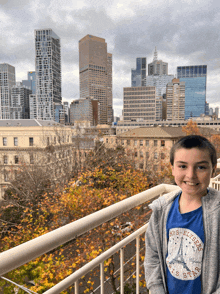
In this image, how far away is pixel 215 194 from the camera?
3.56ft

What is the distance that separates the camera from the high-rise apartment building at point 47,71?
467ft

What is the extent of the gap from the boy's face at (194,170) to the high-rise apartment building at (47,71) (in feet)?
518

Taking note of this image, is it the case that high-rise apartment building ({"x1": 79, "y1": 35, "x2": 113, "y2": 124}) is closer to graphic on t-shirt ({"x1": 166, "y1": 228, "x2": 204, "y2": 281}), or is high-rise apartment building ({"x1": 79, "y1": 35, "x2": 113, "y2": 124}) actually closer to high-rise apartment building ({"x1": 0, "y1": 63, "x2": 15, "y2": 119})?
high-rise apartment building ({"x1": 0, "y1": 63, "x2": 15, "y2": 119})

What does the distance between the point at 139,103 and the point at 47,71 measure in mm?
80669

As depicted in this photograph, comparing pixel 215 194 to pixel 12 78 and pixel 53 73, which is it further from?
pixel 12 78

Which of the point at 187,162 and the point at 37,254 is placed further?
the point at 187,162

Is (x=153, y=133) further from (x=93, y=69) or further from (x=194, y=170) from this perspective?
(x=93, y=69)

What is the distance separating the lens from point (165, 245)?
1158 mm

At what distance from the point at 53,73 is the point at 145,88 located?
7932 centimetres

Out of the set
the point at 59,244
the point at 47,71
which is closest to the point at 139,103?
the point at 47,71

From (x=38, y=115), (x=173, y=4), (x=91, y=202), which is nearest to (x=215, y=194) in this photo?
(x=91, y=202)

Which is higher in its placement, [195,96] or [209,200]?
[195,96]

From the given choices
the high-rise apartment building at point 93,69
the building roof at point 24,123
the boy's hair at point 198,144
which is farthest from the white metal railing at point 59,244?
the high-rise apartment building at point 93,69

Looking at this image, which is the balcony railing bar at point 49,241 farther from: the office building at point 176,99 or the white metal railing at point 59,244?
the office building at point 176,99
